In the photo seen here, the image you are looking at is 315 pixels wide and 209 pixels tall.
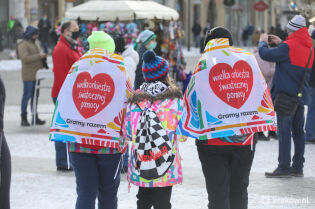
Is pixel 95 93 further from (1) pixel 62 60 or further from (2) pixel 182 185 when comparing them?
(1) pixel 62 60

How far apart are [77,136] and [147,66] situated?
0.75 metres

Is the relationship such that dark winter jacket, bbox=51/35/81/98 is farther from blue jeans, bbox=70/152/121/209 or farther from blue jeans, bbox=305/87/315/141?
blue jeans, bbox=70/152/121/209

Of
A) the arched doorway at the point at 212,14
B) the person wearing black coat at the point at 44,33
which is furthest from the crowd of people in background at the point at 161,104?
the arched doorway at the point at 212,14

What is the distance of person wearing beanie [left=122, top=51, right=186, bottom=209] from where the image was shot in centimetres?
588

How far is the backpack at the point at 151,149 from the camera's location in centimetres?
585

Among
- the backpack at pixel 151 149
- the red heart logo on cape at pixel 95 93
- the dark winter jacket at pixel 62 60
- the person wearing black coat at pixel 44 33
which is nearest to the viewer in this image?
the backpack at pixel 151 149

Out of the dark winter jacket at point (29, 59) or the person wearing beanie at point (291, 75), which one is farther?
the dark winter jacket at point (29, 59)

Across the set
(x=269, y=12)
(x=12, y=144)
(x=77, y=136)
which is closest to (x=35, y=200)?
(x=77, y=136)

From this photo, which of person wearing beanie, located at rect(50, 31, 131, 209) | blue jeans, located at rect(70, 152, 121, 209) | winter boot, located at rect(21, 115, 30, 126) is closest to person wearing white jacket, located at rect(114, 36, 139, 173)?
person wearing beanie, located at rect(50, 31, 131, 209)

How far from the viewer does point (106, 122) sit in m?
6.09

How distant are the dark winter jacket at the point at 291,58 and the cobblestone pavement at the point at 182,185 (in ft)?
3.56

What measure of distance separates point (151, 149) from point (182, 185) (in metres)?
2.99

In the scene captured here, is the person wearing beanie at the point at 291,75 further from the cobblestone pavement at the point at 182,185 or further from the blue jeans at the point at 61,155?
the blue jeans at the point at 61,155

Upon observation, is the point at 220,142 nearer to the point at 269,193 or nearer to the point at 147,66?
the point at 147,66
